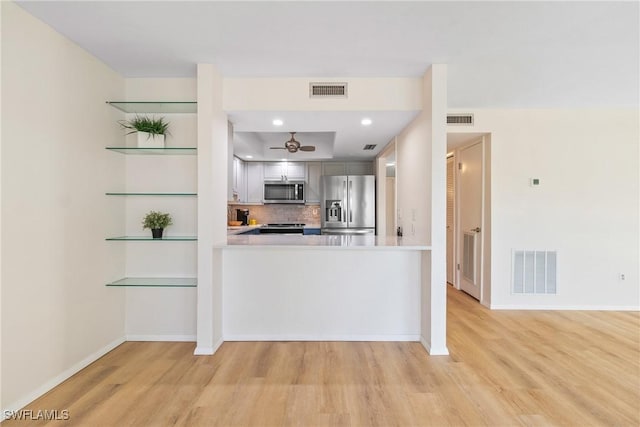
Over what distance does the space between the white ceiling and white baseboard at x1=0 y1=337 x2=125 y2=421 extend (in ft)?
7.58

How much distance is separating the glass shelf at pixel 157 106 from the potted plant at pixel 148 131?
0.29 ft

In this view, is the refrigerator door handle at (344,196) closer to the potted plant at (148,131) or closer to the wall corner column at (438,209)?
the wall corner column at (438,209)

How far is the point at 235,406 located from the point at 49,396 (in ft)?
3.98

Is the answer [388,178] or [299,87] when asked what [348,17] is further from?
[388,178]

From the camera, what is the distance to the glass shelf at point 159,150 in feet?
9.16

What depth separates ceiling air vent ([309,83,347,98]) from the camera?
2.97 metres

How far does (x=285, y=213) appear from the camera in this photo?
21.9ft

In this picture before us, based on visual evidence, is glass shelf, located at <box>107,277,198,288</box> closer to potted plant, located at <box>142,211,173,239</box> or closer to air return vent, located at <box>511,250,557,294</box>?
potted plant, located at <box>142,211,173,239</box>

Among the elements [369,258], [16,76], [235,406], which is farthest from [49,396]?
[369,258]

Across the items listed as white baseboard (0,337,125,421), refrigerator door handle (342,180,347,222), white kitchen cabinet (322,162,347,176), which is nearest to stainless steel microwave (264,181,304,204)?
white kitchen cabinet (322,162,347,176)

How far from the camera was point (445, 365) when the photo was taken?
2549mm

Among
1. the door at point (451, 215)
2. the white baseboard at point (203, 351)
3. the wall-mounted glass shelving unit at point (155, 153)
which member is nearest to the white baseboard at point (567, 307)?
the door at point (451, 215)

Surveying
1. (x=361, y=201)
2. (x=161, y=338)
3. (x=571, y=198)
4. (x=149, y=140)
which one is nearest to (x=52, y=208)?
(x=149, y=140)

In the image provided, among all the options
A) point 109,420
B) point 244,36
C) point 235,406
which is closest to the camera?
point 109,420
